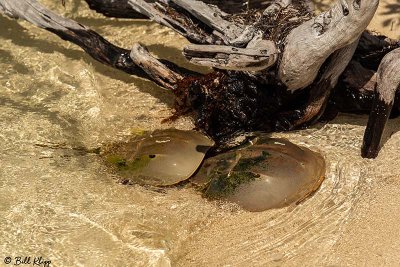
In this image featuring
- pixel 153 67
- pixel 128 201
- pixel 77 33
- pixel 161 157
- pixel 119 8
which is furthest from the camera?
pixel 119 8

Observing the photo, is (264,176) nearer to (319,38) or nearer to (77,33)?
(319,38)

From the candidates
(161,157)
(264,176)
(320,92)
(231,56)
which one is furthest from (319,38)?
(161,157)

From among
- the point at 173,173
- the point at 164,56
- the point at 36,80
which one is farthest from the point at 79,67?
the point at 173,173

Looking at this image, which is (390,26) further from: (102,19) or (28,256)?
(28,256)

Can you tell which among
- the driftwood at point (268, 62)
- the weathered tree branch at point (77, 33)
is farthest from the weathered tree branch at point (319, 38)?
the weathered tree branch at point (77, 33)

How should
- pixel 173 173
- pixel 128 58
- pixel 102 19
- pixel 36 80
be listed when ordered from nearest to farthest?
pixel 173 173 → pixel 128 58 → pixel 36 80 → pixel 102 19

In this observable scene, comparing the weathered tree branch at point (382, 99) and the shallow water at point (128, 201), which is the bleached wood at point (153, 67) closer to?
the shallow water at point (128, 201)
